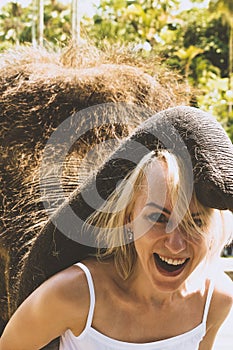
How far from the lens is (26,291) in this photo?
5.77 feet

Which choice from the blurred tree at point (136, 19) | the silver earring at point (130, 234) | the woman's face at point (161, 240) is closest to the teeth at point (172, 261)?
the woman's face at point (161, 240)

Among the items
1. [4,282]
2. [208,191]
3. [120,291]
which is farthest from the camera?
[4,282]

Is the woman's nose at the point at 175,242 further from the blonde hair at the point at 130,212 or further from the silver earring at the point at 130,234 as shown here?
the silver earring at the point at 130,234

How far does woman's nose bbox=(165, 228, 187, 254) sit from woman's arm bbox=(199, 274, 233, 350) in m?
0.32

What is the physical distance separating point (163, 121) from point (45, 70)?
71cm

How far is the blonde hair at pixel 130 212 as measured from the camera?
4.85 feet

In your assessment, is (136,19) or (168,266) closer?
(168,266)

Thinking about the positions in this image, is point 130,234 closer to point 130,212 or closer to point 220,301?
point 130,212

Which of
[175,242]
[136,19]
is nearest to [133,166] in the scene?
[175,242]

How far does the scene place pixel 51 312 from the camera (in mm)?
1586

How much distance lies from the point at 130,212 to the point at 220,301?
34 cm

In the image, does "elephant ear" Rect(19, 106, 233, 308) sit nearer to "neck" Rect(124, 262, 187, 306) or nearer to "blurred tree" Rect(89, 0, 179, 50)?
"neck" Rect(124, 262, 187, 306)

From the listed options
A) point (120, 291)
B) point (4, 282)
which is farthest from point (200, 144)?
point (4, 282)

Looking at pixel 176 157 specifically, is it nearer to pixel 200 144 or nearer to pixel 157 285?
pixel 200 144
